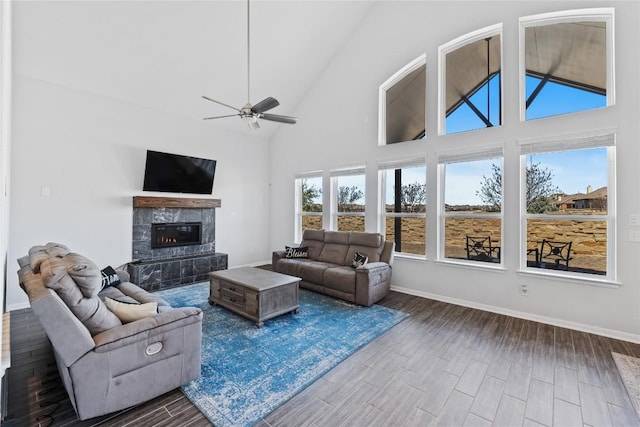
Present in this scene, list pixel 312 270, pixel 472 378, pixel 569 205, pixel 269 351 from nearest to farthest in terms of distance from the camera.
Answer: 1. pixel 472 378
2. pixel 269 351
3. pixel 569 205
4. pixel 312 270

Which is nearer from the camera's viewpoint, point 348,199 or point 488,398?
point 488,398

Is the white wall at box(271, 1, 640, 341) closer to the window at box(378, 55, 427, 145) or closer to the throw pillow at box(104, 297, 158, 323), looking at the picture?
the window at box(378, 55, 427, 145)

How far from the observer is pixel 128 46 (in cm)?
424

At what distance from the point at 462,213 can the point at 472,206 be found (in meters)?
0.18

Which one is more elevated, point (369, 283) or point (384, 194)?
point (384, 194)

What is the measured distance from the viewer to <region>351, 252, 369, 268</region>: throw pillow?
184 inches

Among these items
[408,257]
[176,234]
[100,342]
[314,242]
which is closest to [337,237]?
[314,242]

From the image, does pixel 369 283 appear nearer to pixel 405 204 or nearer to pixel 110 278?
pixel 405 204

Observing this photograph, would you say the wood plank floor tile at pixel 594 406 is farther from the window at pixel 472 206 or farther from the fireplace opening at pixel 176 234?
the fireplace opening at pixel 176 234

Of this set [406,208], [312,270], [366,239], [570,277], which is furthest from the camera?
[406,208]

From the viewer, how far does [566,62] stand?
153 inches

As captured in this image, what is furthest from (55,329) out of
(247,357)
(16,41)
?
(16,41)

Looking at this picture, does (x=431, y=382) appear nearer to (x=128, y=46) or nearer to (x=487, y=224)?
(x=487, y=224)

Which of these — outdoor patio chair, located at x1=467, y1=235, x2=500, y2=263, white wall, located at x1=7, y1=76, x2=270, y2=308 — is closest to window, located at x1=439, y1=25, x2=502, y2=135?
outdoor patio chair, located at x1=467, y1=235, x2=500, y2=263
